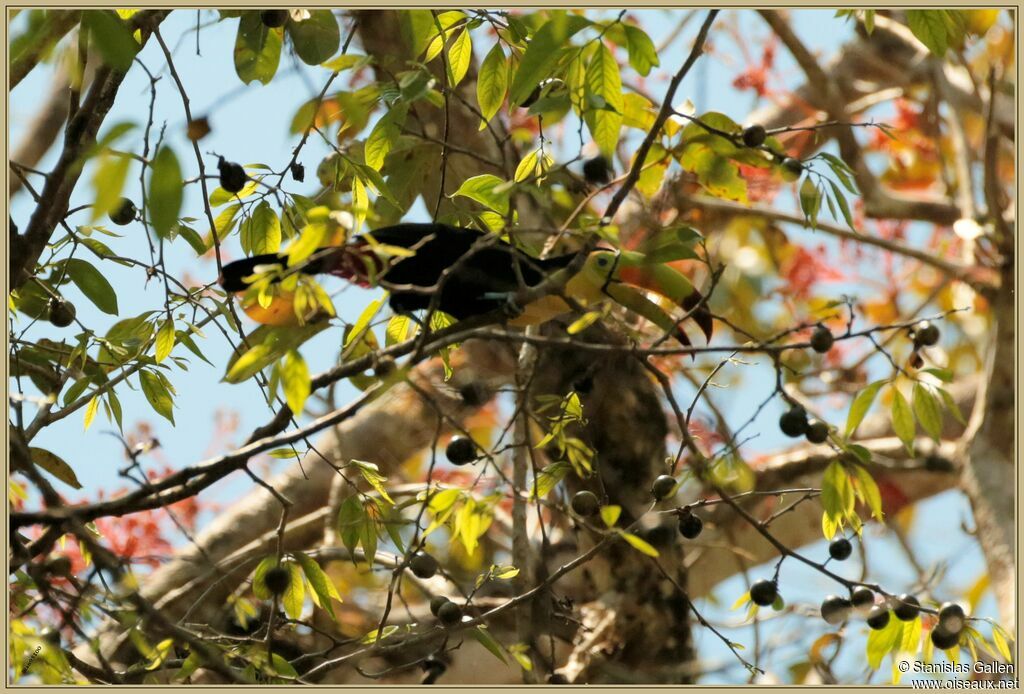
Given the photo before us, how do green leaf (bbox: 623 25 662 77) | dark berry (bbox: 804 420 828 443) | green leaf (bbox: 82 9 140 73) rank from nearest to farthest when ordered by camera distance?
green leaf (bbox: 82 9 140 73) < green leaf (bbox: 623 25 662 77) < dark berry (bbox: 804 420 828 443)

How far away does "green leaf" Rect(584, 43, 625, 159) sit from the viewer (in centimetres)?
193

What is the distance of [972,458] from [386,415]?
100 inches

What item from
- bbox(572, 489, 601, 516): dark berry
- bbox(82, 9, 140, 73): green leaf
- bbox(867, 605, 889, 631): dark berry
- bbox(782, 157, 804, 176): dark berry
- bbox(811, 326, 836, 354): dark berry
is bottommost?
bbox(867, 605, 889, 631): dark berry

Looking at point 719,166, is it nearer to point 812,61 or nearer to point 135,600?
point 135,600

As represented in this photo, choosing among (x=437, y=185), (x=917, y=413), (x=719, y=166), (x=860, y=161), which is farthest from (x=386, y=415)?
(x=917, y=413)

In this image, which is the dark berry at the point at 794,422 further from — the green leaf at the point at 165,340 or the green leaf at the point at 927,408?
the green leaf at the point at 165,340

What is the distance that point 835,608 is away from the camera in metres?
2.20

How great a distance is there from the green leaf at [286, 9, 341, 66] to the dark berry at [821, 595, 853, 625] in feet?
5.26

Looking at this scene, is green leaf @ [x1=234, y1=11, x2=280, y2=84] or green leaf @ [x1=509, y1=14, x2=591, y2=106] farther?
green leaf @ [x1=234, y1=11, x2=280, y2=84]

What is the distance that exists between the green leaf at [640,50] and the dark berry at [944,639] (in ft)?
4.20

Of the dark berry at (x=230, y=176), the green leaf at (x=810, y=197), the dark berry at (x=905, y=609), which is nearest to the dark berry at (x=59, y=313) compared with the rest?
the dark berry at (x=230, y=176)

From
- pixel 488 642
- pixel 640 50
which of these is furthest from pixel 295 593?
pixel 640 50

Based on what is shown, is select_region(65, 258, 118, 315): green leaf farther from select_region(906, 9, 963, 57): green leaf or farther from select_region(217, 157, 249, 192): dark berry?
select_region(906, 9, 963, 57): green leaf

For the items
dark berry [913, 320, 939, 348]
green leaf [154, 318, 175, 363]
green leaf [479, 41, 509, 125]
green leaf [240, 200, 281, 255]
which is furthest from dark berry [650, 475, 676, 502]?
green leaf [154, 318, 175, 363]
